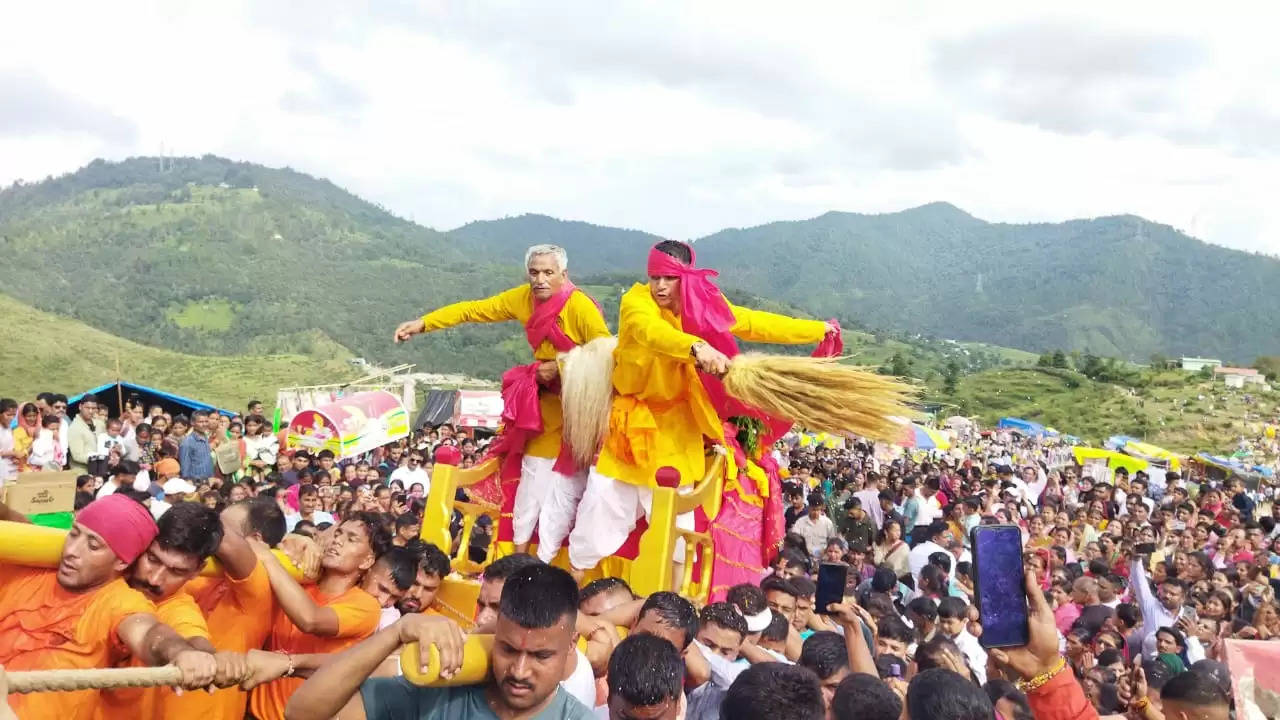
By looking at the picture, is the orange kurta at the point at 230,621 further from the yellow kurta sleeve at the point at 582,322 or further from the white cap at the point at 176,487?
the white cap at the point at 176,487

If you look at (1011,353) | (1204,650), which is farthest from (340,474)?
(1011,353)

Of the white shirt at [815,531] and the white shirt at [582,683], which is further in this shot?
the white shirt at [815,531]

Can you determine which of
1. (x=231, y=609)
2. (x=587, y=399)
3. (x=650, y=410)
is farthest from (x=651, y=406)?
(x=231, y=609)

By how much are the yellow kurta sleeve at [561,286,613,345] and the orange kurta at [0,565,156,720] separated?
328 cm

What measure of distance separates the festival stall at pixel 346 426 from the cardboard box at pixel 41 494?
6848mm

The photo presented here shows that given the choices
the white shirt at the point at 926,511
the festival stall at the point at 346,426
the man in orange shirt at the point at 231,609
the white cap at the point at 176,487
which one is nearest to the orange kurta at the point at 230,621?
the man in orange shirt at the point at 231,609

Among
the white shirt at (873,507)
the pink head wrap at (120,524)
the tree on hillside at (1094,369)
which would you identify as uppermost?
the pink head wrap at (120,524)

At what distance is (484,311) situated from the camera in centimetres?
660

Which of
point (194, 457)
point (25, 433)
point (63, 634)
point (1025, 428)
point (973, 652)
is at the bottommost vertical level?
point (1025, 428)

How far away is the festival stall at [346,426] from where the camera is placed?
44.8 feet

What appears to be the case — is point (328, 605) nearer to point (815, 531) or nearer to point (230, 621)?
point (230, 621)

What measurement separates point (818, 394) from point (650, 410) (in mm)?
978

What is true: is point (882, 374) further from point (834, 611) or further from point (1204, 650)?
point (1204, 650)

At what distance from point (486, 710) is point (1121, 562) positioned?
9137 millimetres
